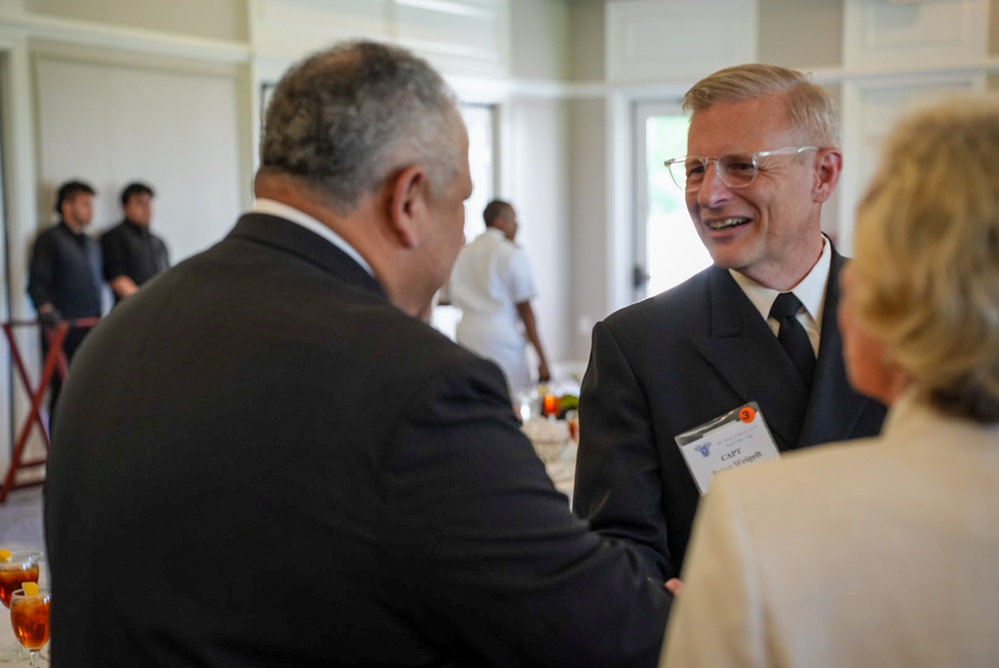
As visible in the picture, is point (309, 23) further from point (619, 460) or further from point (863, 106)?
point (619, 460)

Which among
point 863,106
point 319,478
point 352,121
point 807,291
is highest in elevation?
point 863,106

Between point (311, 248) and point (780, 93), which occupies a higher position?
point (780, 93)

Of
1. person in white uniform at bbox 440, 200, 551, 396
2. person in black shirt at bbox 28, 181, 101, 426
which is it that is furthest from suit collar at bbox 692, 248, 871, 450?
person in black shirt at bbox 28, 181, 101, 426

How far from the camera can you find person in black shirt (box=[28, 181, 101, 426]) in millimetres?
6031

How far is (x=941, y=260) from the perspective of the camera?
0.72m

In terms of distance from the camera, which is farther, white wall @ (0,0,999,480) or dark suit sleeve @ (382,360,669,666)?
white wall @ (0,0,999,480)

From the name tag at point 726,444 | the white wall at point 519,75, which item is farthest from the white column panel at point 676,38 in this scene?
the name tag at point 726,444

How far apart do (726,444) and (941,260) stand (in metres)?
0.88

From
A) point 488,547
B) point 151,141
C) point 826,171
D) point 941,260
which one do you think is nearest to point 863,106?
point 151,141

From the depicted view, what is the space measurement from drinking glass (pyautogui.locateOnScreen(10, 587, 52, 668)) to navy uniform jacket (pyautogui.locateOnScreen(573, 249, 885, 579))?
81 centimetres

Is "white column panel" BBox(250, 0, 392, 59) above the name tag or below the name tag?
above

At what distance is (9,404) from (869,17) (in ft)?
21.4

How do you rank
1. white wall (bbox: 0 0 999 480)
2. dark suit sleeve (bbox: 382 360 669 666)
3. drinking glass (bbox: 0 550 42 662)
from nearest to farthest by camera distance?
1. dark suit sleeve (bbox: 382 360 669 666)
2. drinking glass (bbox: 0 550 42 662)
3. white wall (bbox: 0 0 999 480)

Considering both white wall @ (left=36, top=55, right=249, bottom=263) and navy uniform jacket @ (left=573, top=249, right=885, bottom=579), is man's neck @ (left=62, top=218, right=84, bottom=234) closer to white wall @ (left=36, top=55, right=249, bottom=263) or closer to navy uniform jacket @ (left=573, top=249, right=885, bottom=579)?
white wall @ (left=36, top=55, right=249, bottom=263)
